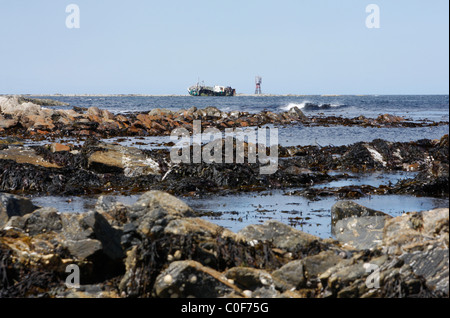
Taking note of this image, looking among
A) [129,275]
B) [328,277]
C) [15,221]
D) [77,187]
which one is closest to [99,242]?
[129,275]

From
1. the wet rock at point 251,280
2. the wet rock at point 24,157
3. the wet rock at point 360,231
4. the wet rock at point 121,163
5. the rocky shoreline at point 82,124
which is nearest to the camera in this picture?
the wet rock at point 251,280

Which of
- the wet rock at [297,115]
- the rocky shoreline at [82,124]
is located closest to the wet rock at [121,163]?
the rocky shoreline at [82,124]

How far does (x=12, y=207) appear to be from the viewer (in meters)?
6.80

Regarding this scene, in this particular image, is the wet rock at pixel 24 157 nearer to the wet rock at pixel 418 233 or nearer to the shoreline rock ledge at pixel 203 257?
the shoreline rock ledge at pixel 203 257

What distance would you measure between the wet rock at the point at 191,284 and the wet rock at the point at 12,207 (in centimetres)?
299

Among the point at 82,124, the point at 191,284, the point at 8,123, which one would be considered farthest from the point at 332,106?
the point at 191,284

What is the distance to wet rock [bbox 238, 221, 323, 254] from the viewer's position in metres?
5.93

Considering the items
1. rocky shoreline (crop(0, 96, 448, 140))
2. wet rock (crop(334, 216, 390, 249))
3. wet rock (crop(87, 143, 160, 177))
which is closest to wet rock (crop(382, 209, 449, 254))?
wet rock (crop(334, 216, 390, 249))

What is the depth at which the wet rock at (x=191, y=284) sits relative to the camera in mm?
4707

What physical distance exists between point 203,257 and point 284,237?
1.20m

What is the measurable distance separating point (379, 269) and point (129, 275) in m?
2.60

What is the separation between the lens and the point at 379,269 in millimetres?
4711

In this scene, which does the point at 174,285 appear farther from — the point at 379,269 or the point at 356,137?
the point at 356,137
